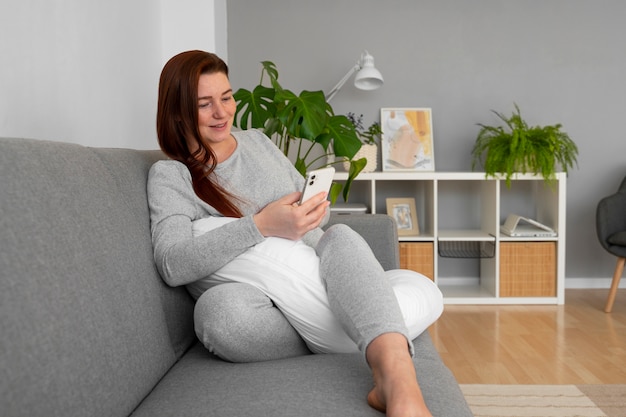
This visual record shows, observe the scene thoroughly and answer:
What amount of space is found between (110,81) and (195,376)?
1329mm

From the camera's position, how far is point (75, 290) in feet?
3.11

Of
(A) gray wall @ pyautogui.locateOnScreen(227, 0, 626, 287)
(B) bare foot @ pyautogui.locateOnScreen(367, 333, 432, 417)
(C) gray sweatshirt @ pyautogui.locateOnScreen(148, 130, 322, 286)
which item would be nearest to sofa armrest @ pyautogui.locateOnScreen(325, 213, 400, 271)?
(C) gray sweatshirt @ pyautogui.locateOnScreen(148, 130, 322, 286)

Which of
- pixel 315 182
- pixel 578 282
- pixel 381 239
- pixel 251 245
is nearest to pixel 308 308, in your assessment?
pixel 251 245

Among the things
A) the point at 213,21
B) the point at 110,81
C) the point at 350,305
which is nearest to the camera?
the point at 350,305

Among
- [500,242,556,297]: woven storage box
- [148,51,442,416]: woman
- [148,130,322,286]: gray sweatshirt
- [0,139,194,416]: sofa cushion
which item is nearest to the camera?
[0,139,194,416]: sofa cushion

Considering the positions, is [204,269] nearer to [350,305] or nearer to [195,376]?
[195,376]

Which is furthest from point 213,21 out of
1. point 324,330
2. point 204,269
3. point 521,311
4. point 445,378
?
point 521,311

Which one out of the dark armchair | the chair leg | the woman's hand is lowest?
the chair leg

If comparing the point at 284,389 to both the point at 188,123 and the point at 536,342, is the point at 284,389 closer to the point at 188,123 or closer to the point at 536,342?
the point at 188,123

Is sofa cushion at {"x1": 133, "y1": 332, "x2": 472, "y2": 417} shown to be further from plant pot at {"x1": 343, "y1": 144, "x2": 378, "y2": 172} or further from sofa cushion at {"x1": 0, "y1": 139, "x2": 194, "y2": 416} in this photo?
plant pot at {"x1": 343, "y1": 144, "x2": 378, "y2": 172}

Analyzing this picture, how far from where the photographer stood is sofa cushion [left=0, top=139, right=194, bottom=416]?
2.65ft

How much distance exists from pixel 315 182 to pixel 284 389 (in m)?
0.54

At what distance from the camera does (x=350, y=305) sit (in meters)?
1.18

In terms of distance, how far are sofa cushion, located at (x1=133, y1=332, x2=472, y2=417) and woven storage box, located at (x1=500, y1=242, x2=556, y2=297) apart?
8.45ft
